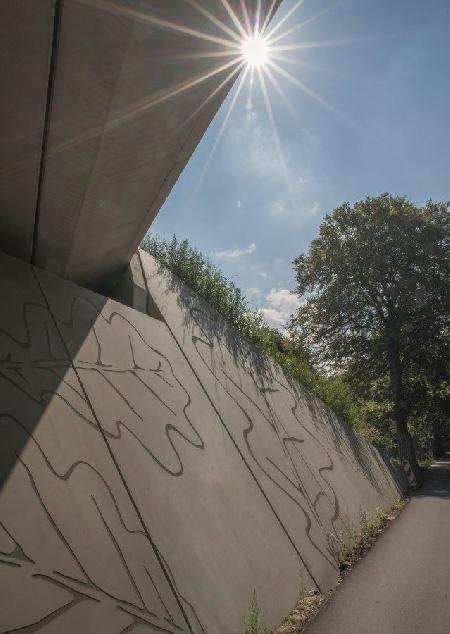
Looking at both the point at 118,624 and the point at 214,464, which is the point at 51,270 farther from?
the point at 118,624

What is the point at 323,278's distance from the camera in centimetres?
2291

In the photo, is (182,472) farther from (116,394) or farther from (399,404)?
(399,404)

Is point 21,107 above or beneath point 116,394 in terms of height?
above

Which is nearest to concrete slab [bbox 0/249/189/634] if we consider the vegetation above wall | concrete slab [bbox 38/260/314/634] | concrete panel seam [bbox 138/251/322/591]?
concrete slab [bbox 38/260/314/634]

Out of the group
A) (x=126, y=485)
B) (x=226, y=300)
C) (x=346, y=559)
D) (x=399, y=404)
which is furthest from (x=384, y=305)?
(x=126, y=485)

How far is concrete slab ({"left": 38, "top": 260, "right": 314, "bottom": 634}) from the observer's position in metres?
3.26

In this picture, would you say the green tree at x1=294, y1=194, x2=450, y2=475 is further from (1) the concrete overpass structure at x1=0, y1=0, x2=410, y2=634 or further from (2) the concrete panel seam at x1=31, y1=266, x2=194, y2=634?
(2) the concrete panel seam at x1=31, y1=266, x2=194, y2=634

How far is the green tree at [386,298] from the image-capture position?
20484 millimetres

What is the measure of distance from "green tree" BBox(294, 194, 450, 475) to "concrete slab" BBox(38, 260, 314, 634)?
16972 millimetres

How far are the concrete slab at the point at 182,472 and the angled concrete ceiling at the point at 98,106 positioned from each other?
1.00 metres

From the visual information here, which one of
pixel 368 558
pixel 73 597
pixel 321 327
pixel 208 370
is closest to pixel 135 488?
pixel 73 597

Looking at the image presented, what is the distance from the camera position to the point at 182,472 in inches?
158

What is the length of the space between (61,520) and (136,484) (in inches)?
30.7

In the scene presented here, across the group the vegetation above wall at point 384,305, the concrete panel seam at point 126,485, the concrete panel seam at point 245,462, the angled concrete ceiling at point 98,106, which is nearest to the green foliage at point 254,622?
the concrete panel seam at point 126,485
